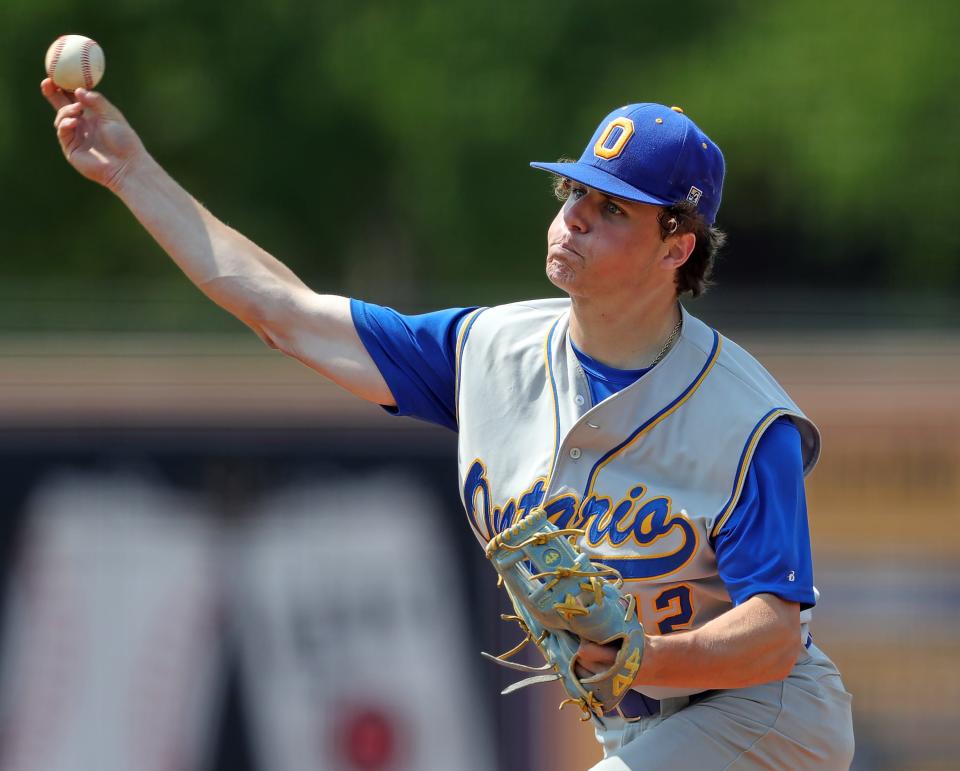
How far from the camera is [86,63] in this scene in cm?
311

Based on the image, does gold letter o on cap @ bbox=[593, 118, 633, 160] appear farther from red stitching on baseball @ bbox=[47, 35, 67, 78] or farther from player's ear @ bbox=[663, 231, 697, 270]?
red stitching on baseball @ bbox=[47, 35, 67, 78]

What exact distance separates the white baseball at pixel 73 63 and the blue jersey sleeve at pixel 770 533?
5.11 feet

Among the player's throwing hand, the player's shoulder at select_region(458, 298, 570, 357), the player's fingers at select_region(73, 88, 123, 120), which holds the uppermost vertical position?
the player's fingers at select_region(73, 88, 123, 120)

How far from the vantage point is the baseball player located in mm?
2742

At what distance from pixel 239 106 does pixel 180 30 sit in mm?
719

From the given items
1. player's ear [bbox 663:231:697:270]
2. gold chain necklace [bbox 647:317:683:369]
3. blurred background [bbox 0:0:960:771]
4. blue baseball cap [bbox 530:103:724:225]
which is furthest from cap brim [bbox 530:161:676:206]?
blurred background [bbox 0:0:960:771]

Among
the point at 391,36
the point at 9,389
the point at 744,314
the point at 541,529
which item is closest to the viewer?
the point at 541,529

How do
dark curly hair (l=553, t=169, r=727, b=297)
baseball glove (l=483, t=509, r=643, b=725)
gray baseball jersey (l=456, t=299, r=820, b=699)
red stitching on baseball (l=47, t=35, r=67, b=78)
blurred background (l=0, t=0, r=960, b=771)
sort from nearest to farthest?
baseball glove (l=483, t=509, r=643, b=725) < gray baseball jersey (l=456, t=299, r=820, b=699) < dark curly hair (l=553, t=169, r=727, b=297) < red stitching on baseball (l=47, t=35, r=67, b=78) < blurred background (l=0, t=0, r=960, b=771)

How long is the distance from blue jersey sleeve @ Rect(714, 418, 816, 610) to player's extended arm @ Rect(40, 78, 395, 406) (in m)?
0.83

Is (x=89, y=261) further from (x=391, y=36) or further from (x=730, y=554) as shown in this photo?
(x=730, y=554)

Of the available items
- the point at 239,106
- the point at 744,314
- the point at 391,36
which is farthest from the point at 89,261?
the point at 744,314

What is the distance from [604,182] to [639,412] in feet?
1.45

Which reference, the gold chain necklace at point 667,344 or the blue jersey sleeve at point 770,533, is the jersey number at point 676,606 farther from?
the gold chain necklace at point 667,344

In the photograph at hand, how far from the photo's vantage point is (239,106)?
11742mm
